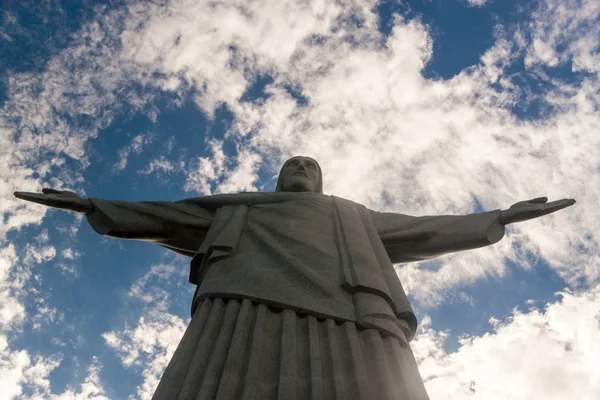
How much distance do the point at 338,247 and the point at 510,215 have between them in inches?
116

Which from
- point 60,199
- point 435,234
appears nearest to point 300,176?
point 435,234

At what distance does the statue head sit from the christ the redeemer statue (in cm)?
3

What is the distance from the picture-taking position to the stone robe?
18.0 feet

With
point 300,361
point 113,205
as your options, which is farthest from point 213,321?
Result: point 113,205

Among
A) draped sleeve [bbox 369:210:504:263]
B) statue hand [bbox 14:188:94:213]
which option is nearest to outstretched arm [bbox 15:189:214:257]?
statue hand [bbox 14:188:94:213]

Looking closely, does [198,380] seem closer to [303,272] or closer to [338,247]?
[303,272]

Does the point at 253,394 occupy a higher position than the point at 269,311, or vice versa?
the point at 269,311

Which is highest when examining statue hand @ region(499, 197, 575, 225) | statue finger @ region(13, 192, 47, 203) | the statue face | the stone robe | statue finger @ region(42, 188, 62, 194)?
the statue face

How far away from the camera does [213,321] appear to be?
6211 mm

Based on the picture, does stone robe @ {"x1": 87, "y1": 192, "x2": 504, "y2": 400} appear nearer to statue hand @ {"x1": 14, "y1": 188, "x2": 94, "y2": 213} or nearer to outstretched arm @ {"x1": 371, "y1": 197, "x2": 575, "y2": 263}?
outstretched arm @ {"x1": 371, "y1": 197, "x2": 575, "y2": 263}

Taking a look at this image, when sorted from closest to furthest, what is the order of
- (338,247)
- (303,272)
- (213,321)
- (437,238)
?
1. (213,321)
2. (303,272)
3. (338,247)
4. (437,238)

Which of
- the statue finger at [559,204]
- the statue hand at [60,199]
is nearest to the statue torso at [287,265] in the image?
the statue hand at [60,199]

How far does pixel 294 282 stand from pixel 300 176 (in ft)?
12.5

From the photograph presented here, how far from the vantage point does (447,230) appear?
29.9 feet
